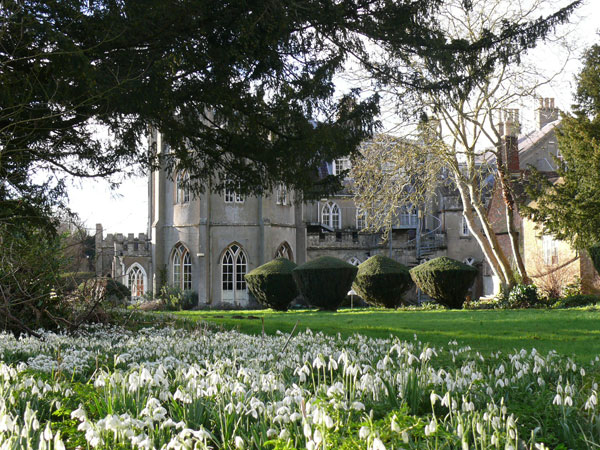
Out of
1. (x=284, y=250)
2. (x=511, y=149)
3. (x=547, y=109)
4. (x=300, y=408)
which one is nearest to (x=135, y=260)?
(x=284, y=250)

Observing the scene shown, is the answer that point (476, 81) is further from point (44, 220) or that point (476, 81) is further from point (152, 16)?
point (44, 220)

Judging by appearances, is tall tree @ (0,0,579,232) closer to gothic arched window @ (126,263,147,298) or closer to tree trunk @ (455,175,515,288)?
tree trunk @ (455,175,515,288)

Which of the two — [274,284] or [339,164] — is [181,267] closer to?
[339,164]

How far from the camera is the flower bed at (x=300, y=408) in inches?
141

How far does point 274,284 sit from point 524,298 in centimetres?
952

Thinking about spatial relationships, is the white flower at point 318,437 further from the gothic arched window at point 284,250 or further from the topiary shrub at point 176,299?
the gothic arched window at point 284,250

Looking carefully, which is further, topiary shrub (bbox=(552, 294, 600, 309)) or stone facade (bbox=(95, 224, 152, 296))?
stone facade (bbox=(95, 224, 152, 296))

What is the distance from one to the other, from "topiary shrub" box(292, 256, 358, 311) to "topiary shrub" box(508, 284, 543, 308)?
6184 millimetres

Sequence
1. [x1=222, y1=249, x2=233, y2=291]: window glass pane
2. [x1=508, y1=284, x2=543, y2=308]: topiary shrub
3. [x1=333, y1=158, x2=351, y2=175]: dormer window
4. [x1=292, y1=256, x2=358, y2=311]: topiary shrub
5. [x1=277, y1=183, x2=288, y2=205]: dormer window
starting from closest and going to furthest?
1. [x1=277, y1=183, x2=288, y2=205]: dormer window
2. [x1=333, y1=158, x2=351, y2=175]: dormer window
3. [x1=292, y1=256, x2=358, y2=311]: topiary shrub
4. [x1=508, y1=284, x2=543, y2=308]: topiary shrub
5. [x1=222, y1=249, x2=233, y2=291]: window glass pane

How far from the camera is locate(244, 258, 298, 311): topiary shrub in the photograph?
2533 centimetres

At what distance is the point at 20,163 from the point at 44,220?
1146 millimetres

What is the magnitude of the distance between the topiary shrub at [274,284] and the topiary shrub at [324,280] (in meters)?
0.64

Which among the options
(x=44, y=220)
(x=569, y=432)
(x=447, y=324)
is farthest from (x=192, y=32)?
(x=447, y=324)

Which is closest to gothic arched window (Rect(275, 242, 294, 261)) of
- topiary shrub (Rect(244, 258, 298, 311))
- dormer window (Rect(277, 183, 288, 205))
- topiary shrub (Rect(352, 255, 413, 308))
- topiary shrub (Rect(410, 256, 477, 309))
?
dormer window (Rect(277, 183, 288, 205))
